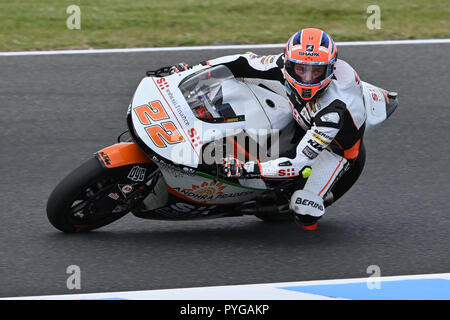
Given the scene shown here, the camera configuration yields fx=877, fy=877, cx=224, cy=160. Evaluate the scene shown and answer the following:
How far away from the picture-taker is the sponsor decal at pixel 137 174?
5488 millimetres

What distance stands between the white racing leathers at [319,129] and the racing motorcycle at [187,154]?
10 cm

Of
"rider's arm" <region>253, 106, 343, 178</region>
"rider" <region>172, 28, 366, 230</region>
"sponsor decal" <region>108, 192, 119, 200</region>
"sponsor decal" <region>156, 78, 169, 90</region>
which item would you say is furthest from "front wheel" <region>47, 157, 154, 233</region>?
"rider's arm" <region>253, 106, 343, 178</region>

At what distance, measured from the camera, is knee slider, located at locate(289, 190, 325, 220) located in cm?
560

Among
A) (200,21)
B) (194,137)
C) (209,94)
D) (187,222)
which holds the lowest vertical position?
(187,222)

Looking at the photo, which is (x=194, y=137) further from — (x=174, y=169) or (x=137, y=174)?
(x=137, y=174)

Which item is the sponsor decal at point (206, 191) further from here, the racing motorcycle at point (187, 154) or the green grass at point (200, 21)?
the green grass at point (200, 21)

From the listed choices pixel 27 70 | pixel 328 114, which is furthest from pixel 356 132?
pixel 27 70

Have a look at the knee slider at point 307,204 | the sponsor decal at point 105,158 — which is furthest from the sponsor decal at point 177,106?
the knee slider at point 307,204

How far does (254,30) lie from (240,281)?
5.71 metres

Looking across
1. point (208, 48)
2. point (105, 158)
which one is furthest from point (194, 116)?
point (208, 48)

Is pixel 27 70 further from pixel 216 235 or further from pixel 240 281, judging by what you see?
pixel 240 281
